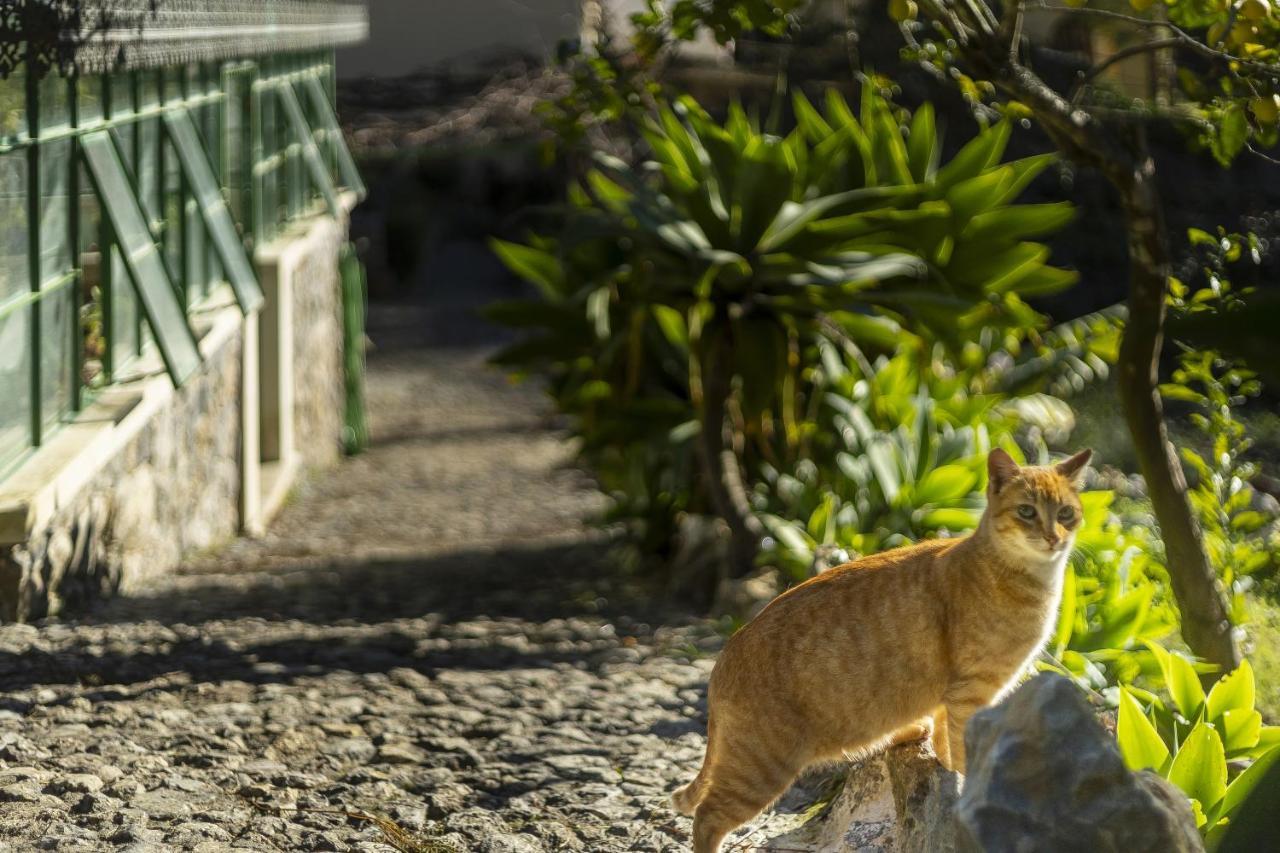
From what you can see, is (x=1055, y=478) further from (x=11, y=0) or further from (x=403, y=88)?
(x=403, y=88)

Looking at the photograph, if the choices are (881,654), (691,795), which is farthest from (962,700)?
(691,795)

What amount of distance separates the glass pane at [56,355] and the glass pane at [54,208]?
106 millimetres

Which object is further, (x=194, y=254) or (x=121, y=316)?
(x=194, y=254)

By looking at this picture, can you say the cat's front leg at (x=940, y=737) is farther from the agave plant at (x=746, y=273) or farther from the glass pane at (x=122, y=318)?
the glass pane at (x=122, y=318)

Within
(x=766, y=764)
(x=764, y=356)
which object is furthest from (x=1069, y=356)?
(x=766, y=764)

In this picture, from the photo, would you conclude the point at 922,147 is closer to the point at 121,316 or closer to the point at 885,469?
the point at 885,469

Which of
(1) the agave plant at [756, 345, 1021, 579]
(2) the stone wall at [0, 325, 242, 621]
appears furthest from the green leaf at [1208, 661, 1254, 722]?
(2) the stone wall at [0, 325, 242, 621]

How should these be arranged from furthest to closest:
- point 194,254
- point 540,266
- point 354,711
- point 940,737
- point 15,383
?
point 194,254
point 540,266
point 15,383
point 354,711
point 940,737

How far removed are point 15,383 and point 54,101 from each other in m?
1.18

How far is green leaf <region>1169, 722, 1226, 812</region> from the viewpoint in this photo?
9.86ft

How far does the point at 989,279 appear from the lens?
7102mm

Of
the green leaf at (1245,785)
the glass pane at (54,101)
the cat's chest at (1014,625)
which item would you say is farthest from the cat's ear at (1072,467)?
the glass pane at (54,101)

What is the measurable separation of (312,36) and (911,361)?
8.62 m

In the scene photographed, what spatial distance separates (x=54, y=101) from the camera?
5.71m
